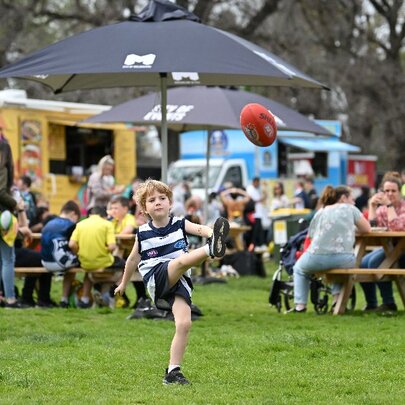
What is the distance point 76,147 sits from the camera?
76.8 ft

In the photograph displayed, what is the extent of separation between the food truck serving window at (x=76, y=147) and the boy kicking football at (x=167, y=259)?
1430 cm

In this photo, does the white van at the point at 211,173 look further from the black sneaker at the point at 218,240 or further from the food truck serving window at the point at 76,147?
the black sneaker at the point at 218,240

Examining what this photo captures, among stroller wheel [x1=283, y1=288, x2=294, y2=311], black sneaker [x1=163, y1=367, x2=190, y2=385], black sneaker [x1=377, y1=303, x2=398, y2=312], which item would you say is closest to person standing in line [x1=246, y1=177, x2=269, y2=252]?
stroller wheel [x1=283, y1=288, x2=294, y2=311]

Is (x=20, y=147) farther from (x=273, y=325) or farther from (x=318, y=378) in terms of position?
(x=318, y=378)

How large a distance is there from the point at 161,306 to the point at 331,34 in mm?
34815

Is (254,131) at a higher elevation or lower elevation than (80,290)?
higher

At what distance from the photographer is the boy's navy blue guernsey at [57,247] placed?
13648 mm

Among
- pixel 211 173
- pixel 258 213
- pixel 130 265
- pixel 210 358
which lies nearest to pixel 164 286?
pixel 130 265

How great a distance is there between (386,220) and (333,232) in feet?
3.74

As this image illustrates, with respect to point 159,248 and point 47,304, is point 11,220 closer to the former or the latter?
point 47,304

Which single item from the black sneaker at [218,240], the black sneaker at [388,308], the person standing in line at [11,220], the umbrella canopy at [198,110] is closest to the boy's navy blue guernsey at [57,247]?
the person standing in line at [11,220]

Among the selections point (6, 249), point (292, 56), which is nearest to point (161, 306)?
point (6, 249)

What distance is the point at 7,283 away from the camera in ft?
44.7

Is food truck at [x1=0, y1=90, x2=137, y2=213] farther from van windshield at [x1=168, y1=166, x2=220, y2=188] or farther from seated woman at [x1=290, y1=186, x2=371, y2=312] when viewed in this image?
seated woman at [x1=290, y1=186, x2=371, y2=312]
